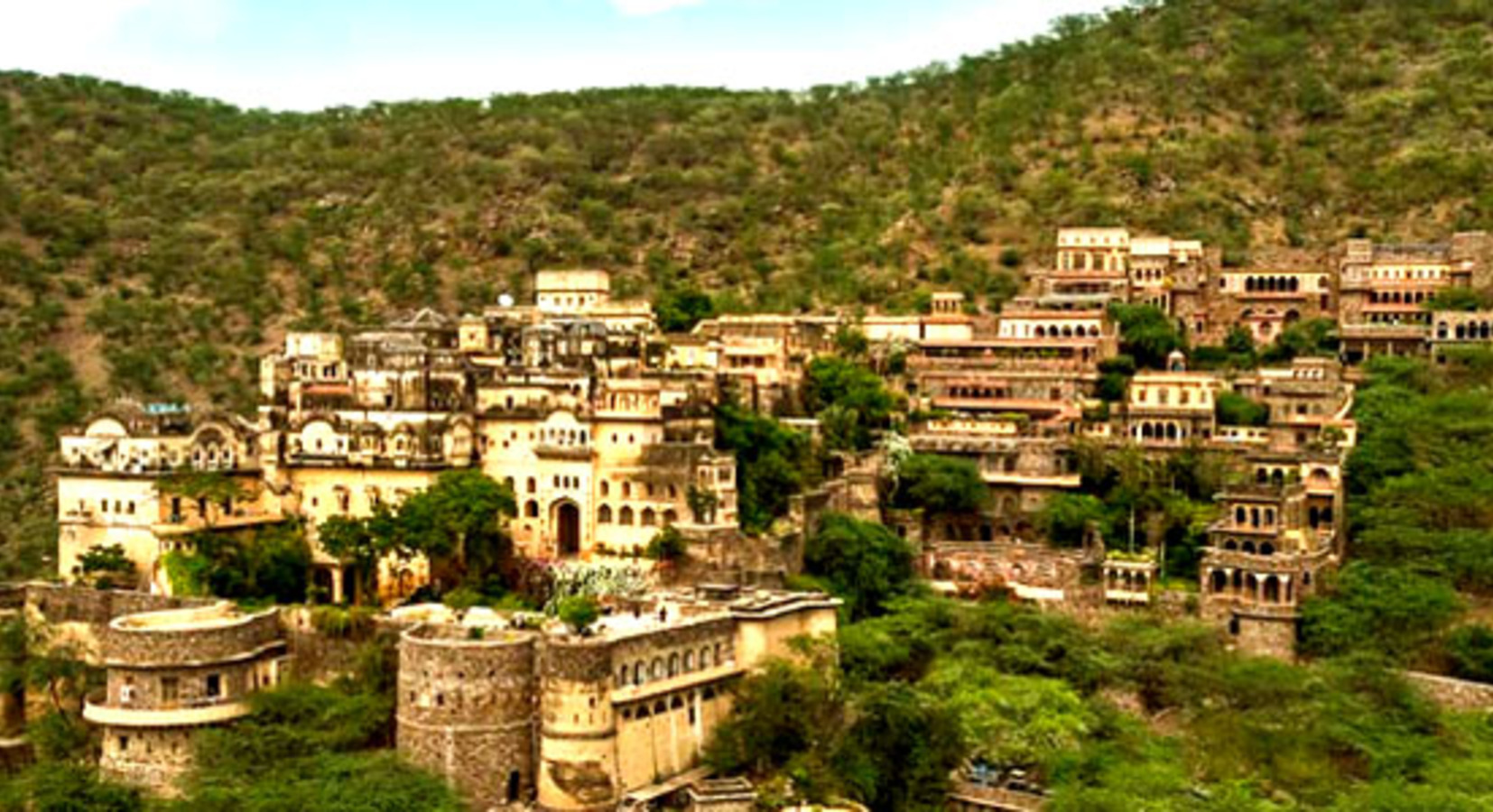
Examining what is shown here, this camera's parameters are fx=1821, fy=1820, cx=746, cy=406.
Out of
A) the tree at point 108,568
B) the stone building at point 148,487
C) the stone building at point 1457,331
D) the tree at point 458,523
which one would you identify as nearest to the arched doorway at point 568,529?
the tree at point 458,523

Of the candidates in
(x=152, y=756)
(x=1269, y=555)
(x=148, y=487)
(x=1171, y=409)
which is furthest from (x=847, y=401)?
(x=152, y=756)

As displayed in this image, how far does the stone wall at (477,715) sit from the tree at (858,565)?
34.5 feet

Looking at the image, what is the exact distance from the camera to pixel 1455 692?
35.8 meters

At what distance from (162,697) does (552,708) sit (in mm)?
7873

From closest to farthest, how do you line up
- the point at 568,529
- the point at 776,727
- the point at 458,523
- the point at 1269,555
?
the point at 776,727 < the point at 1269,555 < the point at 458,523 < the point at 568,529

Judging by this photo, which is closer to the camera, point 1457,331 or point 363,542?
point 363,542

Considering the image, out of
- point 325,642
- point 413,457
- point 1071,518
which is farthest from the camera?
point 1071,518

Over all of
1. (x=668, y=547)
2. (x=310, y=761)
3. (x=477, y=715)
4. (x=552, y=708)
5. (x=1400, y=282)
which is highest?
(x=1400, y=282)

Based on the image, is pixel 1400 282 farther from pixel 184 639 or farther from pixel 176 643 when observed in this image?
pixel 176 643

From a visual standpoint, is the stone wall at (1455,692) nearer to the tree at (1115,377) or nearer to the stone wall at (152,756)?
the tree at (1115,377)

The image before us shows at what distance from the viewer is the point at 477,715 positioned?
32406mm

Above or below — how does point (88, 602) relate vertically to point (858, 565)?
below

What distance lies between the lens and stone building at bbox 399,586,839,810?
105 feet

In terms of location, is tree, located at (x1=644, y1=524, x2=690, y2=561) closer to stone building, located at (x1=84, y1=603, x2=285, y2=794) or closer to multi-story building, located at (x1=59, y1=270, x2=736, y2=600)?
multi-story building, located at (x1=59, y1=270, x2=736, y2=600)
